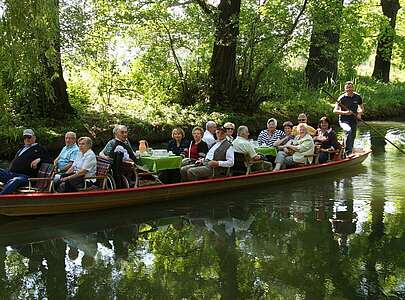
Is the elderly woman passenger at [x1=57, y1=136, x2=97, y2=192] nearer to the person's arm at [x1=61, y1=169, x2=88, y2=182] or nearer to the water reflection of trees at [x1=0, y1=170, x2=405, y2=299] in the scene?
the person's arm at [x1=61, y1=169, x2=88, y2=182]

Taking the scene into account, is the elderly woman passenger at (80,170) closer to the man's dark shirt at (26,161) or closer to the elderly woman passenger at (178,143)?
the man's dark shirt at (26,161)

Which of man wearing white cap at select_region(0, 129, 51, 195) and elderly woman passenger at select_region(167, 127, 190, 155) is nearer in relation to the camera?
man wearing white cap at select_region(0, 129, 51, 195)

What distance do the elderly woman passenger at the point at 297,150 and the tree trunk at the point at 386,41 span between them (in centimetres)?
1355

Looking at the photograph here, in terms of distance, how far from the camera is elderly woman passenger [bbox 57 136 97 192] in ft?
25.8

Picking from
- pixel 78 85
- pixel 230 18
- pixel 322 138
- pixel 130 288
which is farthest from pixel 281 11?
pixel 130 288

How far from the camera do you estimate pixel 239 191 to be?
9781mm

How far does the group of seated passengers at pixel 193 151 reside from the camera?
798 cm

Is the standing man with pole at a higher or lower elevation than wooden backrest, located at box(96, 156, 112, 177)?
higher

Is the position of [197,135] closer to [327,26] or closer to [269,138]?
[269,138]

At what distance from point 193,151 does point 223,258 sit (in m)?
3.52

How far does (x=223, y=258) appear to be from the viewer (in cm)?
625

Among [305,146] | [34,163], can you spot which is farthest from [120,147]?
[305,146]

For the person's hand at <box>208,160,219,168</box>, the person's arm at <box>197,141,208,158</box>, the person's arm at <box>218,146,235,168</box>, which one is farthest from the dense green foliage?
the person's arm at <box>218,146,235,168</box>

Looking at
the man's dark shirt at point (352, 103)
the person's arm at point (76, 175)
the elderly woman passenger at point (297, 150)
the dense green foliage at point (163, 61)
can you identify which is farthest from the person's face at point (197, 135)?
the dense green foliage at point (163, 61)
